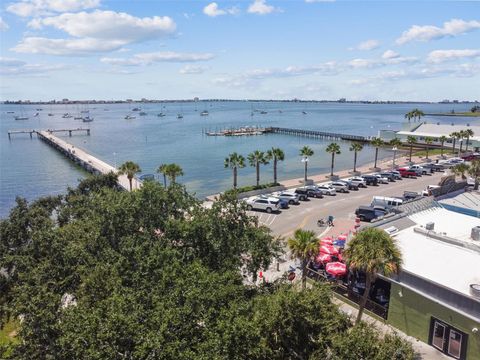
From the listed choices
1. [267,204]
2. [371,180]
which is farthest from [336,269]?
[371,180]

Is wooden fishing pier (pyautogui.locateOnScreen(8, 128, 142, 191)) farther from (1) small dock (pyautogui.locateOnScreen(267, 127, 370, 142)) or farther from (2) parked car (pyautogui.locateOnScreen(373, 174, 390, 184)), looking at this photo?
(1) small dock (pyautogui.locateOnScreen(267, 127, 370, 142))

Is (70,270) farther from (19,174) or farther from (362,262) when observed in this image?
(19,174)

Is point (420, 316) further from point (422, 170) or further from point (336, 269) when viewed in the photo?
point (422, 170)

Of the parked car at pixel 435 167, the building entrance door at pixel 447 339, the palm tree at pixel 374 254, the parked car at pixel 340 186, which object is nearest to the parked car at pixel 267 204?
the parked car at pixel 340 186

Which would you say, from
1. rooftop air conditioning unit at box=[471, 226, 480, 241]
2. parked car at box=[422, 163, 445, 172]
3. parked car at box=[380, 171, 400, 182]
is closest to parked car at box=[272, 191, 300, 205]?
parked car at box=[380, 171, 400, 182]

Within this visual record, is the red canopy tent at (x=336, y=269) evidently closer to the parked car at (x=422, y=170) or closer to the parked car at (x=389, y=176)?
the parked car at (x=389, y=176)

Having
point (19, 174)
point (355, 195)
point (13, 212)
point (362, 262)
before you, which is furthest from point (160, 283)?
point (19, 174)

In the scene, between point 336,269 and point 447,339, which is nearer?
point 447,339
